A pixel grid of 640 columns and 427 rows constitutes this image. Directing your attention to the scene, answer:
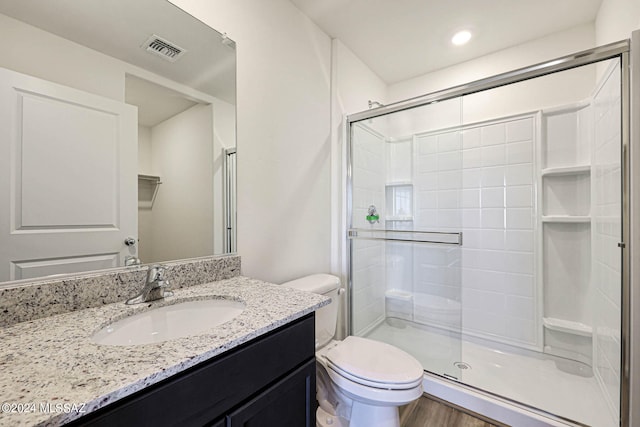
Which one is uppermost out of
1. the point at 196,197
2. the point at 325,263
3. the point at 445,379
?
the point at 196,197

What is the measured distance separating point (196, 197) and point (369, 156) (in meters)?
1.36

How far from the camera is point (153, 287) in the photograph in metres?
0.91

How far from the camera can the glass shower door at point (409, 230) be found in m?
1.86

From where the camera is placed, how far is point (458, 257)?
186 cm

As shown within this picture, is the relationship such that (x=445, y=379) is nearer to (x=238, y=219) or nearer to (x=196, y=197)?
(x=238, y=219)

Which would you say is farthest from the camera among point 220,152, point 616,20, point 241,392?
point 616,20

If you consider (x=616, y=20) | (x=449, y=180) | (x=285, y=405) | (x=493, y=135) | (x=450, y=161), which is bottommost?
(x=285, y=405)

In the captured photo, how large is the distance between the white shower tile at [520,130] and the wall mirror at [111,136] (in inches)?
80.1

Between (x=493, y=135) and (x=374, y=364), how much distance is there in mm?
1954

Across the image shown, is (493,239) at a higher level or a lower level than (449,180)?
lower

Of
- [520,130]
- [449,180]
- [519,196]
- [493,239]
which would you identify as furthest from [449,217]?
[520,130]

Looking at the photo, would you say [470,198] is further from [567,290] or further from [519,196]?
[567,290]

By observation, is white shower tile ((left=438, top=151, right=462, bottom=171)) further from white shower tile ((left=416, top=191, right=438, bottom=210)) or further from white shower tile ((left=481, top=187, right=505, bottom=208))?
white shower tile ((left=481, top=187, right=505, bottom=208))

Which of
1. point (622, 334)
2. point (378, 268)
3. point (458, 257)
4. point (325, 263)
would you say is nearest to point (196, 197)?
point (325, 263)
